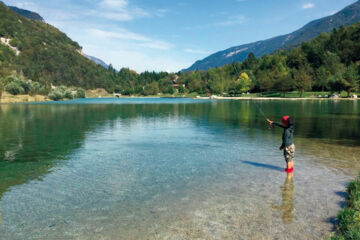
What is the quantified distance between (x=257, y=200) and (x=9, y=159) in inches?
682

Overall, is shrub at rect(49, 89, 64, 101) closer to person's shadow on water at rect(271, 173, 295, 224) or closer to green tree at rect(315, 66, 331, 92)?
green tree at rect(315, 66, 331, 92)

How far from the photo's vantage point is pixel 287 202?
1147 centimetres

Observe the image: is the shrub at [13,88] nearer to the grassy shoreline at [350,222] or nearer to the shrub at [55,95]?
the shrub at [55,95]

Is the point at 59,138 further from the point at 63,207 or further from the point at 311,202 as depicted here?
the point at 311,202

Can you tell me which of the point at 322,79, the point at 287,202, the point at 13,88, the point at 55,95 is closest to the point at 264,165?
the point at 287,202

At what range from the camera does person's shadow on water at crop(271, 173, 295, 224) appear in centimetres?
1012

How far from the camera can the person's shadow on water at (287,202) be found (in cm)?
1012

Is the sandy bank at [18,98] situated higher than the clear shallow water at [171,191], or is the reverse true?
the sandy bank at [18,98]

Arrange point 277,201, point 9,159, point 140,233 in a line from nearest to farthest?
point 140,233
point 277,201
point 9,159

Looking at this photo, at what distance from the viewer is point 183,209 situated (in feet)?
35.9

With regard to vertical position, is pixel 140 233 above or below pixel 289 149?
below

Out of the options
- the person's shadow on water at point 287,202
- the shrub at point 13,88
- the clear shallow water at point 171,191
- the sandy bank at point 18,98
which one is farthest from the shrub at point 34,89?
the person's shadow on water at point 287,202

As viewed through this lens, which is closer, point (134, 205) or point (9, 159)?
point (134, 205)

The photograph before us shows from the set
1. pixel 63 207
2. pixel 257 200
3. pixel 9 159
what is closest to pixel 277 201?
pixel 257 200
